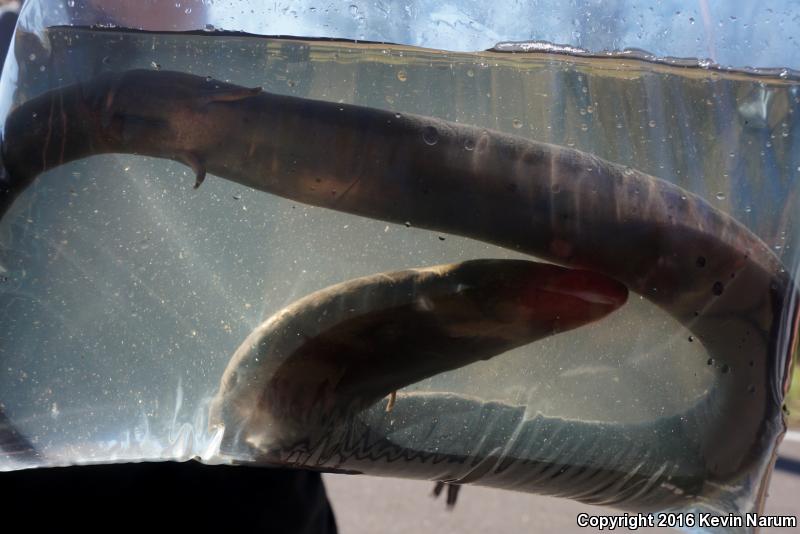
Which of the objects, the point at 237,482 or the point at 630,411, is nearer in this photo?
the point at 630,411

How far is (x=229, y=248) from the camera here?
0.93m

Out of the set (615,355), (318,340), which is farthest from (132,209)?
(615,355)

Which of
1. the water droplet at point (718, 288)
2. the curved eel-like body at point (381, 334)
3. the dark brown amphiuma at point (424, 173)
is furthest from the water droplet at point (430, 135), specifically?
the water droplet at point (718, 288)

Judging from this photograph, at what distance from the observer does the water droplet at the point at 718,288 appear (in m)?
0.90

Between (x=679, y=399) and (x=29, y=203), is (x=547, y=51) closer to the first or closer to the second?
(x=679, y=399)

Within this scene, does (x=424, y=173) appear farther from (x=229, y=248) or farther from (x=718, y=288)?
(x=718, y=288)

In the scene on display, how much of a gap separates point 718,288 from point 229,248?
564 mm

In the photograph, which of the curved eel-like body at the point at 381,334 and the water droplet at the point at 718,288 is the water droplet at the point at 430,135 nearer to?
the curved eel-like body at the point at 381,334

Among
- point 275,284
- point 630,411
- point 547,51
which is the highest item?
point 547,51

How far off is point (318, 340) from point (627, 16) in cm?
52

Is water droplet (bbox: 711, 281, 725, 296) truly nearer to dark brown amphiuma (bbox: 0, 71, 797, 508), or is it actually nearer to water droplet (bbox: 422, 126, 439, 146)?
dark brown amphiuma (bbox: 0, 71, 797, 508)

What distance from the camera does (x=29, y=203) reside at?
3.01 ft

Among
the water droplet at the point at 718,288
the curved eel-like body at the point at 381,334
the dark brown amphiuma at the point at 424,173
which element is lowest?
the curved eel-like body at the point at 381,334

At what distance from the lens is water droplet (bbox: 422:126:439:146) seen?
86 centimetres
